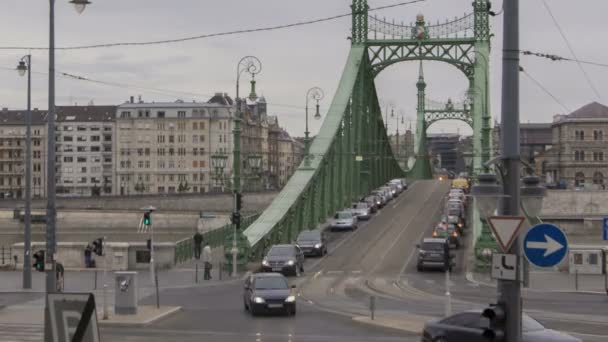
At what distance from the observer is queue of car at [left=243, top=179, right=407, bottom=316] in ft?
102

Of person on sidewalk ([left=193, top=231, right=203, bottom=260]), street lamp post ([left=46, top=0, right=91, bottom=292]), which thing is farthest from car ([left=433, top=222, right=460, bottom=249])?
street lamp post ([left=46, top=0, right=91, bottom=292])

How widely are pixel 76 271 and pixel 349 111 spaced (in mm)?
34937

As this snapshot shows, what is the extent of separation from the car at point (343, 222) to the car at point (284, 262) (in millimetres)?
19886

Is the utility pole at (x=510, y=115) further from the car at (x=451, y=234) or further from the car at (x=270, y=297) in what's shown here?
the car at (x=451, y=234)

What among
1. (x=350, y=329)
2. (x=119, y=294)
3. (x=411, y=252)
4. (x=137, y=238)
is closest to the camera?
(x=350, y=329)

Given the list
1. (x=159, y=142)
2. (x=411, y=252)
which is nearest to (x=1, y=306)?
(x=411, y=252)

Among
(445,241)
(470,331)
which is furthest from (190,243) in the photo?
(470,331)

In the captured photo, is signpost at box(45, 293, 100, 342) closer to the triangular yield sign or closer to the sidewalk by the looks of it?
the triangular yield sign

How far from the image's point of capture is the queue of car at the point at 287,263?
3108 cm

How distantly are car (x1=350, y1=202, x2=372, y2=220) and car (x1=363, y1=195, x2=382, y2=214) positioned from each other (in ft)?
4.97

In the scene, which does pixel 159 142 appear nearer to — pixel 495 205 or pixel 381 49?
pixel 381 49

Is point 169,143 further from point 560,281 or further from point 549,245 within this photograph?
point 549,245

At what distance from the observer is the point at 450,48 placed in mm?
81438

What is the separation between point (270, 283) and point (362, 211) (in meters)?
43.1
